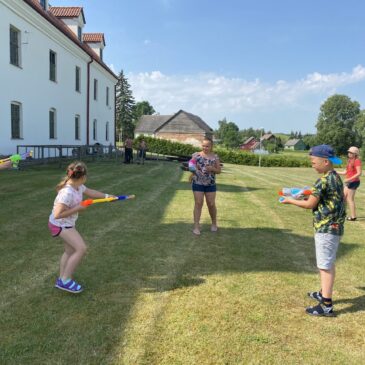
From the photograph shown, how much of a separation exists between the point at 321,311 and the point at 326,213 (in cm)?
101

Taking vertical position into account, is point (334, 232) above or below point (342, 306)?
above

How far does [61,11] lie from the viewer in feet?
86.5

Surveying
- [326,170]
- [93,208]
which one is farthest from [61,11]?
[326,170]

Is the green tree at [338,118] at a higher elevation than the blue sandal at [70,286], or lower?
higher

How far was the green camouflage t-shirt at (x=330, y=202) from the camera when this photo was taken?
377 centimetres

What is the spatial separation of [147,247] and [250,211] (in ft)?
13.6

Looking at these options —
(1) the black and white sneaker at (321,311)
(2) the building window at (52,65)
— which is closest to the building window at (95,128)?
(2) the building window at (52,65)

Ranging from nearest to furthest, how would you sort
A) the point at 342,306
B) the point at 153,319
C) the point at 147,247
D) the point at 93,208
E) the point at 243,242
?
1. the point at 153,319
2. the point at 342,306
3. the point at 147,247
4. the point at 243,242
5. the point at 93,208

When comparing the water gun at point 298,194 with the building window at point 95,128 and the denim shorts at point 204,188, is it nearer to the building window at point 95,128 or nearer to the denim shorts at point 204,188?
the denim shorts at point 204,188

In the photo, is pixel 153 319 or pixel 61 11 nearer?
pixel 153 319

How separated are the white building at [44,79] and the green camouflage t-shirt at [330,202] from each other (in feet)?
47.6

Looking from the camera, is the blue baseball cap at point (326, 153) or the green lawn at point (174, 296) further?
the blue baseball cap at point (326, 153)

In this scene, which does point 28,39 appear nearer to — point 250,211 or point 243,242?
point 250,211

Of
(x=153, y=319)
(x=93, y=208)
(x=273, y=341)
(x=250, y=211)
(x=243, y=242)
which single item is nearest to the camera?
(x=273, y=341)
